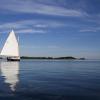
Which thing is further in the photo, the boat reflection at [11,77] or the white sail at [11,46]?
the white sail at [11,46]

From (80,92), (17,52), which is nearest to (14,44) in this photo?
(17,52)

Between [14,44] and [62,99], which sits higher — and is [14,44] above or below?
above

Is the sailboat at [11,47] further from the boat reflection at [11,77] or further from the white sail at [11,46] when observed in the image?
the boat reflection at [11,77]

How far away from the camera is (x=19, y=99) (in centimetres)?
2045

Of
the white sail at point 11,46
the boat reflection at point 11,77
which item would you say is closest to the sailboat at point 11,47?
the white sail at point 11,46

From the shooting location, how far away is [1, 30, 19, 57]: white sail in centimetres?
12875

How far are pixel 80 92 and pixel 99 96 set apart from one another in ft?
8.18

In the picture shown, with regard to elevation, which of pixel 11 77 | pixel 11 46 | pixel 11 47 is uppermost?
pixel 11 46

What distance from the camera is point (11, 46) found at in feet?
424

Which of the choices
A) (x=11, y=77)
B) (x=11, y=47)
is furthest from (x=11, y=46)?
(x=11, y=77)

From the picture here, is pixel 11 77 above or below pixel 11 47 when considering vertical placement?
below

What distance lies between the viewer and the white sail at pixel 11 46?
12875cm

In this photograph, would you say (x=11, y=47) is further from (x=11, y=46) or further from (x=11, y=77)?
(x=11, y=77)

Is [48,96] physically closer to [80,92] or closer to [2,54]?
[80,92]
